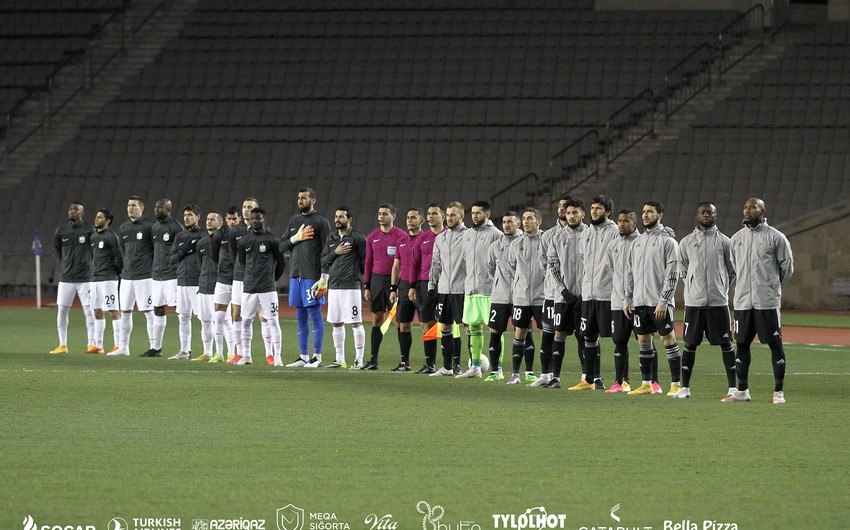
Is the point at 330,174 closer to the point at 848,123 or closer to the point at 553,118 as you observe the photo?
the point at 553,118

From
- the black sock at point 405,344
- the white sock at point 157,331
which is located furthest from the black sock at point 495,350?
the white sock at point 157,331

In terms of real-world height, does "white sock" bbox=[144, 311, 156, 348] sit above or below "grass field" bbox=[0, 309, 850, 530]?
above

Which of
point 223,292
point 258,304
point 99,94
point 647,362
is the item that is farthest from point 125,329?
point 99,94

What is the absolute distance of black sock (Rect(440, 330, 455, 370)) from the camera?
1688cm

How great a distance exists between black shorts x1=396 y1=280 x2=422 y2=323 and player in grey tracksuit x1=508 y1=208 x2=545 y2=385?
2.09 meters

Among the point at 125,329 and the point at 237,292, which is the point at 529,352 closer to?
the point at 237,292

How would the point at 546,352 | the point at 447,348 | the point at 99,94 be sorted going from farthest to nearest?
the point at 99,94 < the point at 447,348 < the point at 546,352

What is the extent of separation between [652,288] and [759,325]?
122cm

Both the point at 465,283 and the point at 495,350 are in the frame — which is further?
the point at 465,283

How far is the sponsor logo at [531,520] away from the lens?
23.4 feet

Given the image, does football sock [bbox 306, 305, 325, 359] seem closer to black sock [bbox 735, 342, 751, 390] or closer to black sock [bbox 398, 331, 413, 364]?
black sock [bbox 398, 331, 413, 364]

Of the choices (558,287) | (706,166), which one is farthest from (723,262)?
(706,166)

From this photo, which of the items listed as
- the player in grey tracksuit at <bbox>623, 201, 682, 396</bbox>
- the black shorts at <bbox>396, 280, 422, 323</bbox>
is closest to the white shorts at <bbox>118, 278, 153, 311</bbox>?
the black shorts at <bbox>396, 280, 422, 323</bbox>

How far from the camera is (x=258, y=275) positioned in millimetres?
18078
